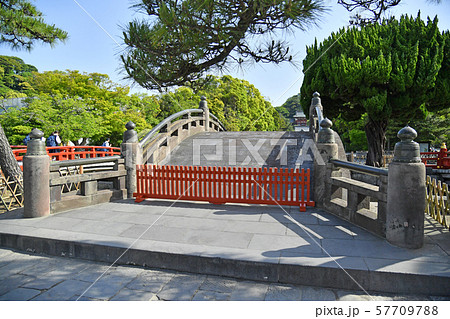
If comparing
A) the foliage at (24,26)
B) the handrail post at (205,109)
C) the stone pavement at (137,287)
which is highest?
the foliage at (24,26)

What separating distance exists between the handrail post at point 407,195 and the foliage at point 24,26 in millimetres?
11743

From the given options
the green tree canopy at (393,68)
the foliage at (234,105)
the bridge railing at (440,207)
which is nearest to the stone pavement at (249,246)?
the bridge railing at (440,207)

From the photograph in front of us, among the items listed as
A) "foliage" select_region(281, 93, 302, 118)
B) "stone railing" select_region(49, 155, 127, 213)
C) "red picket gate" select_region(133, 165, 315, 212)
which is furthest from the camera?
"foliage" select_region(281, 93, 302, 118)

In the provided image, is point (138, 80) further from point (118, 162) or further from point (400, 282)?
point (400, 282)

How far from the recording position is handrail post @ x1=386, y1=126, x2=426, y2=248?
3801 mm

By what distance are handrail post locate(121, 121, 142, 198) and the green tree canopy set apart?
38.1ft

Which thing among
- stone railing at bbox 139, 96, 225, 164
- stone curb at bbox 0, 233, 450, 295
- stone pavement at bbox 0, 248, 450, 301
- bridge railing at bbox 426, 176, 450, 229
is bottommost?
stone pavement at bbox 0, 248, 450, 301

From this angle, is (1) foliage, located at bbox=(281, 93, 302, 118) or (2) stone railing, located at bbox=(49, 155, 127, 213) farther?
(1) foliage, located at bbox=(281, 93, 302, 118)

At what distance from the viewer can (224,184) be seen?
6457 mm

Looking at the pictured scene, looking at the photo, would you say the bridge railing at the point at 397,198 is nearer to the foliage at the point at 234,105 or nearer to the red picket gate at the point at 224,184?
the red picket gate at the point at 224,184

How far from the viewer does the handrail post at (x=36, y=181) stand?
5496 millimetres

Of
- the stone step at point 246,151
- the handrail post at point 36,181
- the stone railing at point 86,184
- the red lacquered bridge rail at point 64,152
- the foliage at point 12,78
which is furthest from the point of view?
the foliage at point 12,78

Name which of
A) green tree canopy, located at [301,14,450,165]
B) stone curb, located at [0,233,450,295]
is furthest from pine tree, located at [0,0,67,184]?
green tree canopy, located at [301,14,450,165]

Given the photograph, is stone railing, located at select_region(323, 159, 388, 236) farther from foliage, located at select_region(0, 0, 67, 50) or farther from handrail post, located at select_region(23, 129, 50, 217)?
foliage, located at select_region(0, 0, 67, 50)
